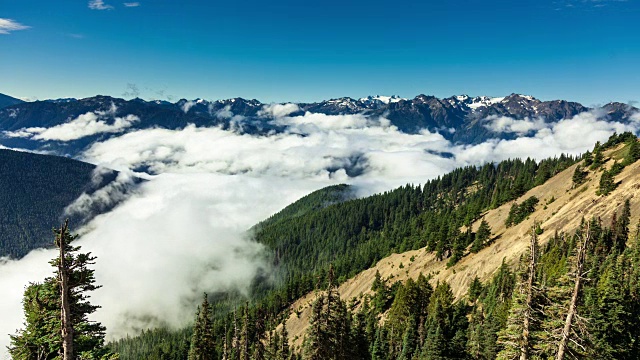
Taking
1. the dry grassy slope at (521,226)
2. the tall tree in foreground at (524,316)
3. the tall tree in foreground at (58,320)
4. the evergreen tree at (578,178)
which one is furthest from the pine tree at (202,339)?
the evergreen tree at (578,178)

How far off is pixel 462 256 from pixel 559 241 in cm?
2824

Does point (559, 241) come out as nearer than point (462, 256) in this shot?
Yes

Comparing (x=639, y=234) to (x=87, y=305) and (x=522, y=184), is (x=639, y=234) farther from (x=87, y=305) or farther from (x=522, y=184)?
(x=87, y=305)

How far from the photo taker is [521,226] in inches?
4220

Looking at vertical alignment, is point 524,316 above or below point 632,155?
below

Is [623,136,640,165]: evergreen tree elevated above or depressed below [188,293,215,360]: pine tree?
above

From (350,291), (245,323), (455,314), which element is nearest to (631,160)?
(455,314)

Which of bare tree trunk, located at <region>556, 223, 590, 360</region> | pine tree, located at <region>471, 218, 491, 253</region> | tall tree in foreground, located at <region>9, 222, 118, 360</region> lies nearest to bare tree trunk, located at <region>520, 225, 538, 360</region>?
bare tree trunk, located at <region>556, 223, 590, 360</region>

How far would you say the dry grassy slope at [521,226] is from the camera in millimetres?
92081

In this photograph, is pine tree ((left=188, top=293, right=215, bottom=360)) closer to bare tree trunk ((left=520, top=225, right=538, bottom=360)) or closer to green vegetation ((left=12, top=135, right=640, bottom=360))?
green vegetation ((left=12, top=135, right=640, bottom=360))

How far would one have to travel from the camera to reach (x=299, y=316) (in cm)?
14112

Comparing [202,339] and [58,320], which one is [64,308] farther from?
[202,339]

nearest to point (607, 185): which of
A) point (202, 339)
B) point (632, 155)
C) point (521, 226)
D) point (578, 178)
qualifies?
point (632, 155)

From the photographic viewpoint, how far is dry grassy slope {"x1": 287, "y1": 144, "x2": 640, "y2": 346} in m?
92.1
